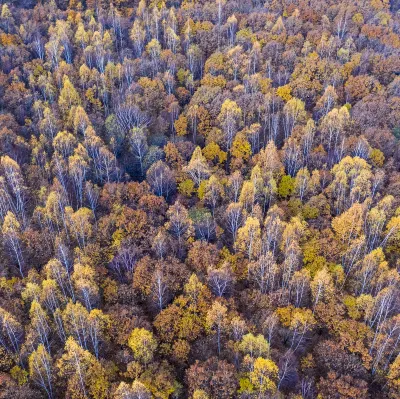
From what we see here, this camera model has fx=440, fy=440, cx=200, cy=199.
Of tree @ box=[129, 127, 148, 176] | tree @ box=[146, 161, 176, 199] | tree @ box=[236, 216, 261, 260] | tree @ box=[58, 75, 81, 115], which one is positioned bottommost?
tree @ box=[236, 216, 261, 260]

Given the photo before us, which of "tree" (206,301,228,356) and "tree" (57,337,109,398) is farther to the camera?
"tree" (206,301,228,356)

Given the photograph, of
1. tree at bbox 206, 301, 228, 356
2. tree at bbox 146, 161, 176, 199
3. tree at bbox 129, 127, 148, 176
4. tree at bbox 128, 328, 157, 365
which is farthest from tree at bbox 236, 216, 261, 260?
tree at bbox 129, 127, 148, 176

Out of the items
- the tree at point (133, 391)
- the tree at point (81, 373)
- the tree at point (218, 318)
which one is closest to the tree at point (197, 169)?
the tree at point (218, 318)

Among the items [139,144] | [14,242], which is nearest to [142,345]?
[14,242]

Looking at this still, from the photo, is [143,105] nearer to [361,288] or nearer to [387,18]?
[361,288]

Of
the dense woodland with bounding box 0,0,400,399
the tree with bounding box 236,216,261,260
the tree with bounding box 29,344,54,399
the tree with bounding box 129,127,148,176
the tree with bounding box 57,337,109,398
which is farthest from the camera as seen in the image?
the tree with bounding box 129,127,148,176

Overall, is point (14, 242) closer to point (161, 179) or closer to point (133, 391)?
point (161, 179)

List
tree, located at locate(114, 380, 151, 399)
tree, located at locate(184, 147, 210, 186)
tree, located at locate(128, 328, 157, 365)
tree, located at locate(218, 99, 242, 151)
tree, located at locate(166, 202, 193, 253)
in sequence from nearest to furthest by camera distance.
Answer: tree, located at locate(114, 380, 151, 399) → tree, located at locate(128, 328, 157, 365) → tree, located at locate(166, 202, 193, 253) → tree, located at locate(184, 147, 210, 186) → tree, located at locate(218, 99, 242, 151)

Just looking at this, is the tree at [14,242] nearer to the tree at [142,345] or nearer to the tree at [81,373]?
the tree at [81,373]

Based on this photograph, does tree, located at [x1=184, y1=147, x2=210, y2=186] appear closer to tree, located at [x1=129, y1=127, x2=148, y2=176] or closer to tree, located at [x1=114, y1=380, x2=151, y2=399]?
tree, located at [x1=129, y1=127, x2=148, y2=176]
